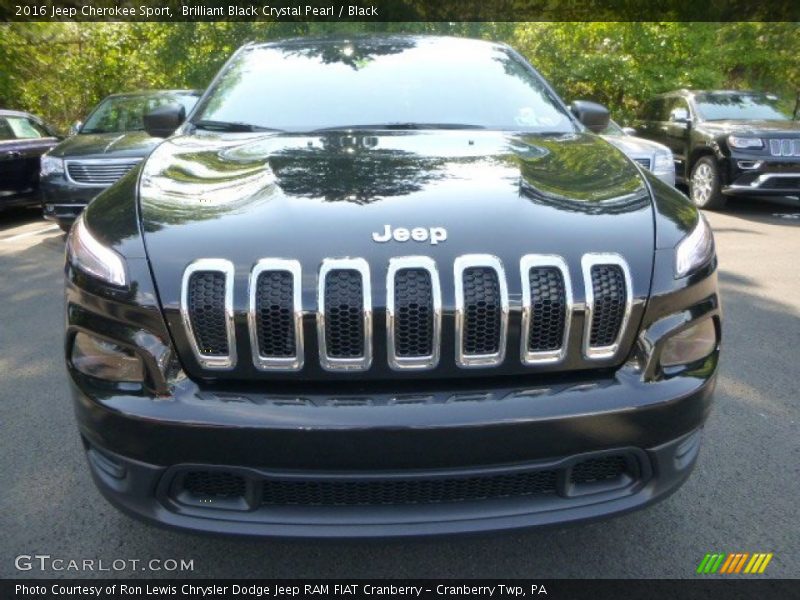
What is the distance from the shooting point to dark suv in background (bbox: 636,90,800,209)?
8.66m

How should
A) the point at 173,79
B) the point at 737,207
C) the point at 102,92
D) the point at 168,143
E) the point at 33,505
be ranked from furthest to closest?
the point at 102,92, the point at 173,79, the point at 737,207, the point at 168,143, the point at 33,505

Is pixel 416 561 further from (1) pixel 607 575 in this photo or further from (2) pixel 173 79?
(2) pixel 173 79

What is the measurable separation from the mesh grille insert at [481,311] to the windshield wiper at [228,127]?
1497 millimetres

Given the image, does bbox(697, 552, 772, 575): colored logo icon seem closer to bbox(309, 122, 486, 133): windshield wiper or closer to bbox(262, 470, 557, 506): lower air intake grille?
bbox(262, 470, 557, 506): lower air intake grille

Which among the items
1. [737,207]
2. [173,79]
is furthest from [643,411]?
[173,79]

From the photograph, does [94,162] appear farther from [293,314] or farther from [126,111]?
[293,314]

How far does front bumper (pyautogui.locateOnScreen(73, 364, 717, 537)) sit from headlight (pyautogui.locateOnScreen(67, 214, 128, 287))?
293 millimetres

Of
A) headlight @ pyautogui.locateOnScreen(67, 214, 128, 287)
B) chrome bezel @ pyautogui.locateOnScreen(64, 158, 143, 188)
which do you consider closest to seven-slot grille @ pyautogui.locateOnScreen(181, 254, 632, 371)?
headlight @ pyautogui.locateOnScreen(67, 214, 128, 287)

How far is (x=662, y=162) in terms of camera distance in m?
6.18

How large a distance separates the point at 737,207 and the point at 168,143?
8994mm

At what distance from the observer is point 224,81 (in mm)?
3400

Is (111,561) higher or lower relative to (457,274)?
lower

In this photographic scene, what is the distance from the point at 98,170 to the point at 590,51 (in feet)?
41.3

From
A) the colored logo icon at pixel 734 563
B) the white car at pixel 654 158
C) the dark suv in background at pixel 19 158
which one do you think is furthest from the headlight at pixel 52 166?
the colored logo icon at pixel 734 563
